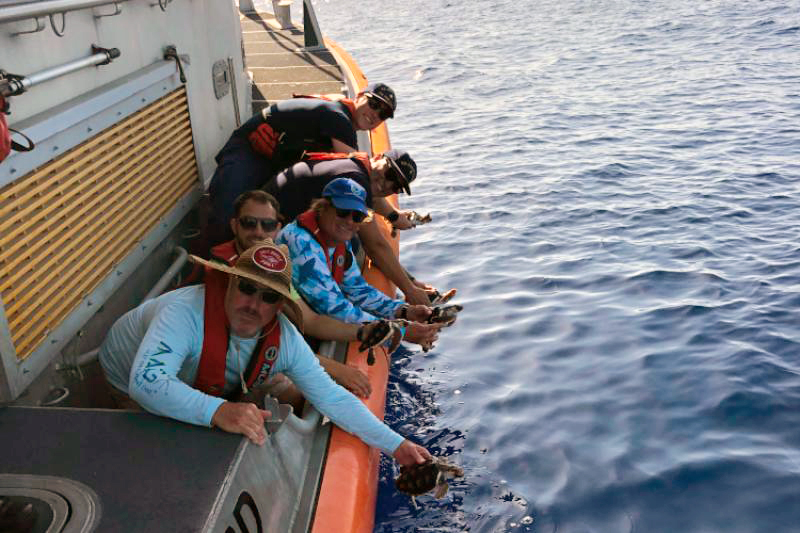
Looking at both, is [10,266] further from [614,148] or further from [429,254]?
[614,148]

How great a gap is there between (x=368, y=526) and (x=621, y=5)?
26417 millimetres

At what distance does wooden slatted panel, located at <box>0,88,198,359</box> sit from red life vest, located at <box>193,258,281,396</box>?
0.93m

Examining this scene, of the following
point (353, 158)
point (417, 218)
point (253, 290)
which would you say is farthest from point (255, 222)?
point (417, 218)

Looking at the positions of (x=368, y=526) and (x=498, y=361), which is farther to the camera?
(x=498, y=361)

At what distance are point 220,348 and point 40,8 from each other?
5.50 ft

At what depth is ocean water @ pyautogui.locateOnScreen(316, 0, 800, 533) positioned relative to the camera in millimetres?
4469

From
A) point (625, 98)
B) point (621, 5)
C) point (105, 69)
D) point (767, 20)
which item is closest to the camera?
point (105, 69)

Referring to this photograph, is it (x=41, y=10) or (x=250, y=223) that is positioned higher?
(x=41, y=10)

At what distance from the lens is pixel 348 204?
3.97 meters

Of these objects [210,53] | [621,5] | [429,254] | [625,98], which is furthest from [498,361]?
[621,5]

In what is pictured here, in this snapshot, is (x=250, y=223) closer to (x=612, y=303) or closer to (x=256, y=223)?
(x=256, y=223)

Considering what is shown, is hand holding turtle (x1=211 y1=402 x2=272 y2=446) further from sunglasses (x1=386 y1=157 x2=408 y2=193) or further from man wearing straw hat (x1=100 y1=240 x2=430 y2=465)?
sunglasses (x1=386 y1=157 x2=408 y2=193)

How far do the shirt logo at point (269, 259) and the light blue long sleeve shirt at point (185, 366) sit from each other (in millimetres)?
281

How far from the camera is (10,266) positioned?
3.25 metres
